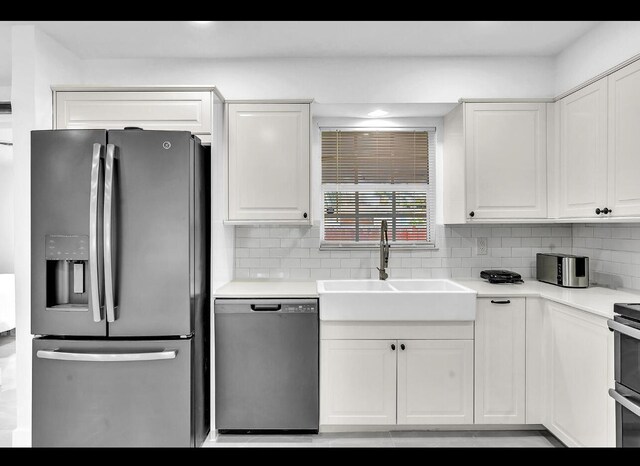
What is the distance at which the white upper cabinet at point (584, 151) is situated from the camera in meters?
2.37

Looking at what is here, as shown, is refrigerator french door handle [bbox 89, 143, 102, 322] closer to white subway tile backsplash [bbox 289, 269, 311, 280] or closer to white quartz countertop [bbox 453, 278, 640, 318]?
white subway tile backsplash [bbox 289, 269, 311, 280]

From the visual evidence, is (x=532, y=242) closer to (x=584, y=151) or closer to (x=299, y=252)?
(x=584, y=151)

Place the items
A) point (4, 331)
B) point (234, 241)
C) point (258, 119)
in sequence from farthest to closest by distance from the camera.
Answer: point (4, 331) < point (234, 241) < point (258, 119)

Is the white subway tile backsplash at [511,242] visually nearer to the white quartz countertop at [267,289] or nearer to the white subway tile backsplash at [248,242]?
the white quartz countertop at [267,289]

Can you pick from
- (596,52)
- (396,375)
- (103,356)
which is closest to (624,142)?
(596,52)

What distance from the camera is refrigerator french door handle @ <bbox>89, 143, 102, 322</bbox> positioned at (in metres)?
2.09

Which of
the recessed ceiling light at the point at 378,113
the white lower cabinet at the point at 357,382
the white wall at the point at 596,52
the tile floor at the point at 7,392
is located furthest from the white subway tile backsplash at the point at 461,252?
the tile floor at the point at 7,392

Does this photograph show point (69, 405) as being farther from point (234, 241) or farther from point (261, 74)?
point (261, 74)

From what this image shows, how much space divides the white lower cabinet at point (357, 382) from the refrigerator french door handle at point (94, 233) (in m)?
1.23

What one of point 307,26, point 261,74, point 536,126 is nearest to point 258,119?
point 261,74

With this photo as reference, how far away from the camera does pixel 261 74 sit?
2.92 metres

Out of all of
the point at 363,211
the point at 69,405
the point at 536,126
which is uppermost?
the point at 536,126

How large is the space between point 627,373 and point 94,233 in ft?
7.86

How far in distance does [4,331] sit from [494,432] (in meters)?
4.66
